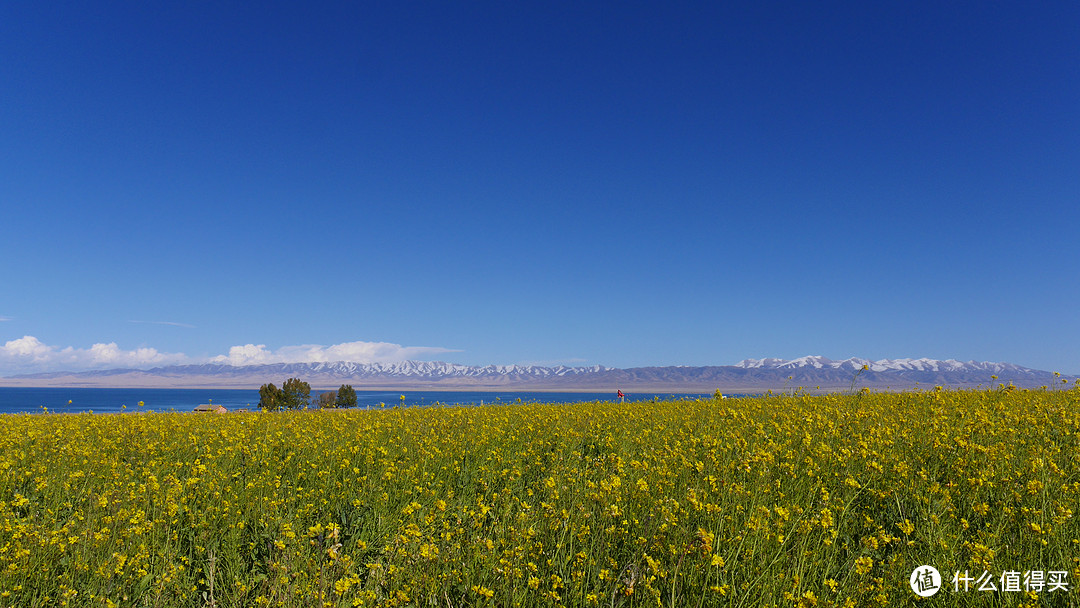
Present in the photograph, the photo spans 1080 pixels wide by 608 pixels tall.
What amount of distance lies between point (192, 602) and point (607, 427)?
6839 millimetres

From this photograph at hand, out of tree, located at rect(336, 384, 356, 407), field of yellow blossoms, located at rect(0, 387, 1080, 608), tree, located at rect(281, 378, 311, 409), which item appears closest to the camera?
field of yellow blossoms, located at rect(0, 387, 1080, 608)

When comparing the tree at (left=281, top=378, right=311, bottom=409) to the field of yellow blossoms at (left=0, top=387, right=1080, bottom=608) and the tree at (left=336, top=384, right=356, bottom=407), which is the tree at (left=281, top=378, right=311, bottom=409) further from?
the field of yellow blossoms at (left=0, top=387, right=1080, bottom=608)

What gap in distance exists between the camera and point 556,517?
14.2ft

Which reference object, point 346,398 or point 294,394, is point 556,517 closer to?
point 294,394

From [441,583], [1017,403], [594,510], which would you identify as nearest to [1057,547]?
[594,510]

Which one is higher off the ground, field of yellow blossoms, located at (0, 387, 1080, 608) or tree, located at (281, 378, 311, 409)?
field of yellow blossoms, located at (0, 387, 1080, 608)

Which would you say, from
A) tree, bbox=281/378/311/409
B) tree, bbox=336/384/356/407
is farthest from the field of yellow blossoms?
tree, bbox=336/384/356/407

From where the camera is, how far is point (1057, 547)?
4145mm

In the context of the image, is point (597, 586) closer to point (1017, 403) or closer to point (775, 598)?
point (775, 598)

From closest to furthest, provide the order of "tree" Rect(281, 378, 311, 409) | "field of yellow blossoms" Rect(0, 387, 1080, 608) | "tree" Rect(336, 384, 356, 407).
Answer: "field of yellow blossoms" Rect(0, 387, 1080, 608)
"tree" Rect(281, 378, 311, 409)
"tree" Rect(336, 384, 356, 407)

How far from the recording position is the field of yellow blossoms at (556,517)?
385 centimetres

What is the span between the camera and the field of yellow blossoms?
3852 millimetres

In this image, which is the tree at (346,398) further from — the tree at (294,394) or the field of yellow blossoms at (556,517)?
the field of yellow blossoms at (556,517)

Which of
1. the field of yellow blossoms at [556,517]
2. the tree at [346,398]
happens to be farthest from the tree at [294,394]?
the field of yellow blossoms at [556,517]
